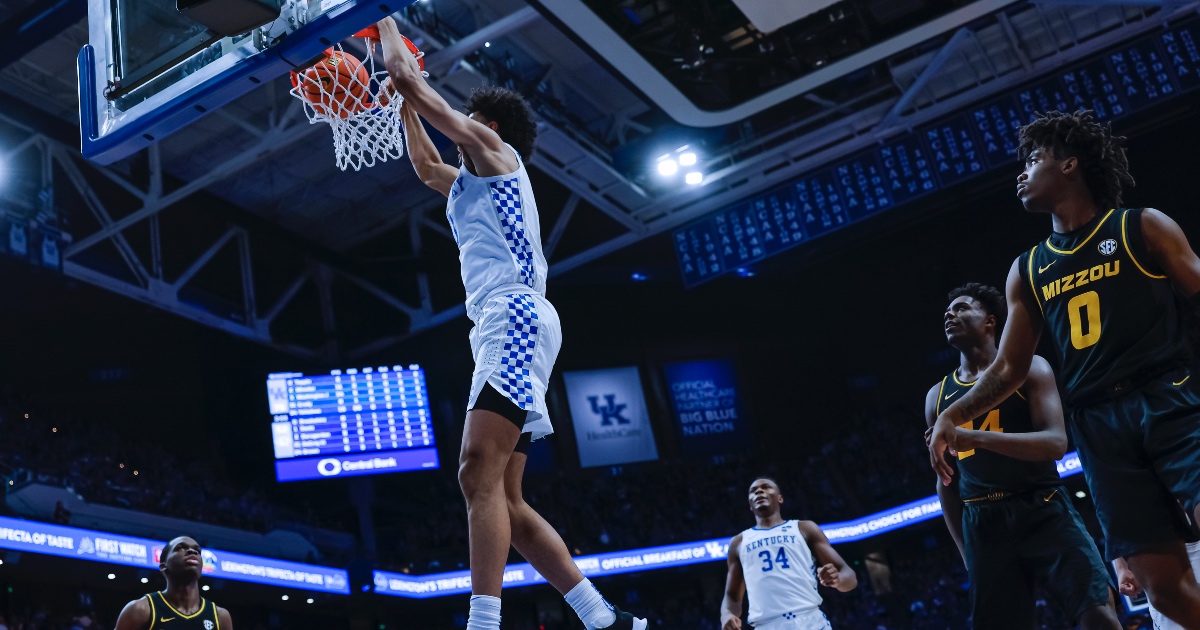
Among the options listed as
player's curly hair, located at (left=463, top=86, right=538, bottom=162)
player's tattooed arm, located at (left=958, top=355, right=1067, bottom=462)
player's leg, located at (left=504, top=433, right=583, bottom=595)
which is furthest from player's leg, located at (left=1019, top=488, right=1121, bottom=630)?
player's curly hair, located at (left=463, top=86, right=538, bottom=162)

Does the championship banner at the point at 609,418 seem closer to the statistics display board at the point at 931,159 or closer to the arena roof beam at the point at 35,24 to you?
the statistics display board at the point at 931,159

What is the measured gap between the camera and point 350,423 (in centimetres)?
1767

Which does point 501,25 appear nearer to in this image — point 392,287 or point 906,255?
point 392,287

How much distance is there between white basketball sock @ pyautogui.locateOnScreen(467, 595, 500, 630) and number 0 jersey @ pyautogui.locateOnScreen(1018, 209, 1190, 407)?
74.1 inches

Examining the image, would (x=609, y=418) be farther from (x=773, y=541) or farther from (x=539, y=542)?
(x=539, y=542)

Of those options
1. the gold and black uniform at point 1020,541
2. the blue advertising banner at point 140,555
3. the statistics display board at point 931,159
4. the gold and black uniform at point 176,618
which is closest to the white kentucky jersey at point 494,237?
the gold and black uniform at point 1020,541

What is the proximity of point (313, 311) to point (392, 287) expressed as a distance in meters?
1.53

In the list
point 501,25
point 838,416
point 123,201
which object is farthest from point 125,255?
point 838,416

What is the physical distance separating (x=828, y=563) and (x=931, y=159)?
9763mm

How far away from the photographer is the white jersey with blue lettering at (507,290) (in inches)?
140

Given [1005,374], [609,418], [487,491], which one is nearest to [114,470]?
[609,418]

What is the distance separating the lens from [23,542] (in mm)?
12523

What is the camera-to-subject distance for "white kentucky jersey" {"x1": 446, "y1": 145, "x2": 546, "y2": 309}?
3.76 m

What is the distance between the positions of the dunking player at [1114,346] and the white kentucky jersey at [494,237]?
5.00ft
